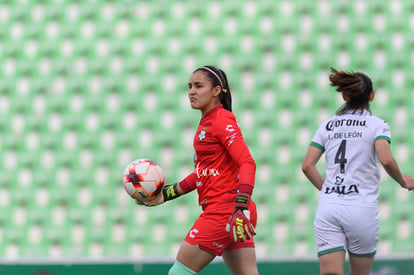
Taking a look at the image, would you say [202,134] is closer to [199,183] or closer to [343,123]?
[199,183]

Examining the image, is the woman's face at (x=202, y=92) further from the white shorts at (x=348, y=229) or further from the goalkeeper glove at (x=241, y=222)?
the white shorts at (x=348, y=229)

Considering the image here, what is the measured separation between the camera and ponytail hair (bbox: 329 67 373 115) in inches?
155

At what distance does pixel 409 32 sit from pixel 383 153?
434cm

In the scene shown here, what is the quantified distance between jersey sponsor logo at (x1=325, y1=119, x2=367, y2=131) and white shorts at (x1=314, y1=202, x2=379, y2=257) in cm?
45

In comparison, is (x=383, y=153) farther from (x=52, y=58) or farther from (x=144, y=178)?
(x=52, y=58)

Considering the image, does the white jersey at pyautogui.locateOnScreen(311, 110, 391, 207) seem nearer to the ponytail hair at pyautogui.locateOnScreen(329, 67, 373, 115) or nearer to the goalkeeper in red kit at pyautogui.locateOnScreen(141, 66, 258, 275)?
the ponytail hair at pyautogui.locateOnScreen(329, 67, 373, 115)

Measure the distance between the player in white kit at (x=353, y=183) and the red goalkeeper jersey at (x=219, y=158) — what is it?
1.72 ft

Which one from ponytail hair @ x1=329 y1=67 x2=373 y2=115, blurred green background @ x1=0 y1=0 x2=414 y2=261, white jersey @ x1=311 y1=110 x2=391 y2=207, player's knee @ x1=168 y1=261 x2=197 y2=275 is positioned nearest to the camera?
player's knee @ x1=168 y1=261 x2=197 y2=275

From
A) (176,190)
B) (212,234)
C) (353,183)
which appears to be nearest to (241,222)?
(212,234)

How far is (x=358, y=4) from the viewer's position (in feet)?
25.5

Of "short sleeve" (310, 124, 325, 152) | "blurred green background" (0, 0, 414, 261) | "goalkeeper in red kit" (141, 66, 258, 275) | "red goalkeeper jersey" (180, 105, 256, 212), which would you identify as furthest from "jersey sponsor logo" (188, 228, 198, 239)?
"blurred green background" (0, 0, 414, 261)

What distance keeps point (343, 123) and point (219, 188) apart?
0.81 metres

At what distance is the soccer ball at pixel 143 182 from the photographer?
166 inches

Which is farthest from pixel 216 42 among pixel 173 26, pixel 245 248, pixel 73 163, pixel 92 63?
pixel 245 248
